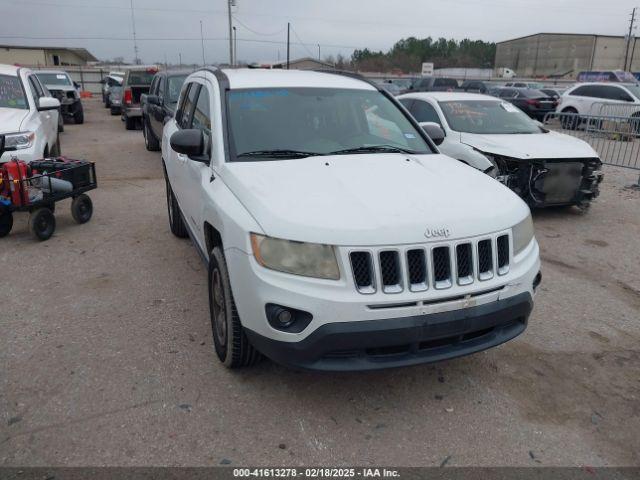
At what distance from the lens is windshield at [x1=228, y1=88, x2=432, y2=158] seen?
145 inches

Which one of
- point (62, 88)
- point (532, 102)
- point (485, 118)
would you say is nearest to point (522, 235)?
point (485, 118)

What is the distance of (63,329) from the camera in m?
3.87

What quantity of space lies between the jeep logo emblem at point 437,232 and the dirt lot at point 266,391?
1.07m

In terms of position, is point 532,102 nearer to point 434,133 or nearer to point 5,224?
point 434,133

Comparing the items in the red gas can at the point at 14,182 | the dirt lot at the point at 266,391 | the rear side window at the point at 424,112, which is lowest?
the dirt lot at the point at 266,391

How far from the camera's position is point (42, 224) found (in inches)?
231

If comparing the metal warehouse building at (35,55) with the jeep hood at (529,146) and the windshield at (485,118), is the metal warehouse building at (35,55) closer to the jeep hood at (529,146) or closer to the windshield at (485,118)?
the windshield at (485,118)

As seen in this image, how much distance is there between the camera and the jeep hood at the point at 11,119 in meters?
6.45

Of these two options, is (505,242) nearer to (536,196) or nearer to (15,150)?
(536,196)

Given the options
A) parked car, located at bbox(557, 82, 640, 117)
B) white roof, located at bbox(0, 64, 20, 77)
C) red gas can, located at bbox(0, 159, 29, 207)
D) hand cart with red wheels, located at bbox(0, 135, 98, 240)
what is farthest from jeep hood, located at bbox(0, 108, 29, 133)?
parked car, located at bbox(557, 82, 640, 117)

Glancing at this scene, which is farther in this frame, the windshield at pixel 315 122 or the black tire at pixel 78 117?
the black tire at pixel 78 117

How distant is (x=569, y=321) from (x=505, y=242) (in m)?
1.70

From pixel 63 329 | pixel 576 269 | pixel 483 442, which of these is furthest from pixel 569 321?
pixel 63 329

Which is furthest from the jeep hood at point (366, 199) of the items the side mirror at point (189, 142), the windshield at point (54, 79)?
the windshield at point (54, 79)
